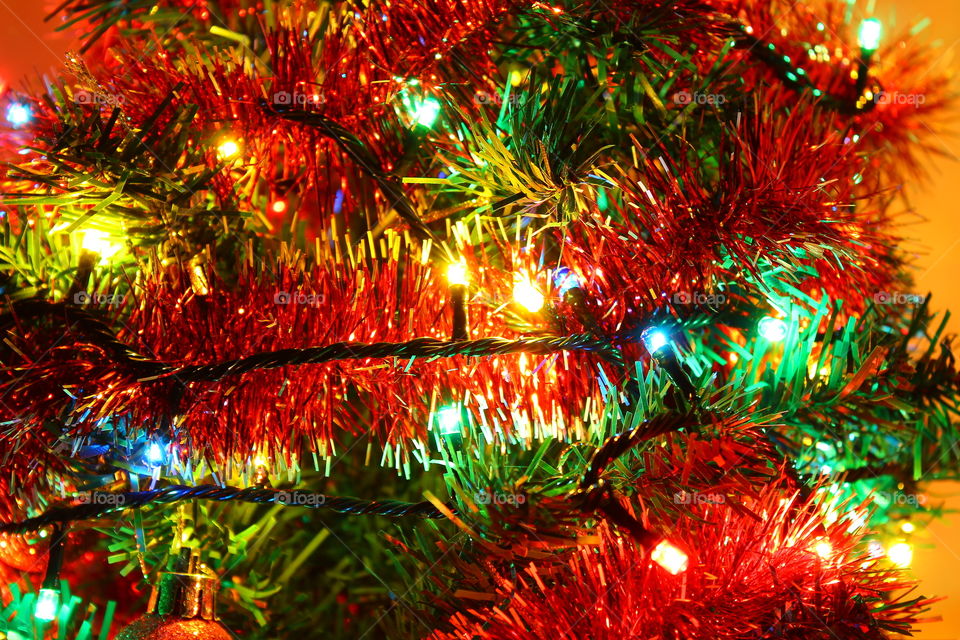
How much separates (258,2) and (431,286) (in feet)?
1.06

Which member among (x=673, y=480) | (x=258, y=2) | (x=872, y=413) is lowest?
(x=673, y=480)

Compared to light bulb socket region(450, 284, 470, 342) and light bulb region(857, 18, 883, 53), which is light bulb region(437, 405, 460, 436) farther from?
light bulb region(857, 18, 883, 53)

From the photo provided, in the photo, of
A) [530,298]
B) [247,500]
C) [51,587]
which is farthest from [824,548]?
[51,587]

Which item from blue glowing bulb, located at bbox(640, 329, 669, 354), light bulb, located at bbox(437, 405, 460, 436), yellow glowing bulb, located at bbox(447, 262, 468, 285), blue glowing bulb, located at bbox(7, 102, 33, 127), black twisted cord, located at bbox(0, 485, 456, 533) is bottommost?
black twisted cord, located at bbox(0, 485, 456, 533)

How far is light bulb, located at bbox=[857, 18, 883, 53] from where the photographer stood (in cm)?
63

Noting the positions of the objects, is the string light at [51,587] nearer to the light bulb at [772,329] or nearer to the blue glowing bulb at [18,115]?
the blue glowing bulb at [18,115]

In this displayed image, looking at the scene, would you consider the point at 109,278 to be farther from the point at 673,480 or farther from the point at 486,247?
the point at 673,480

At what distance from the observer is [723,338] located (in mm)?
505

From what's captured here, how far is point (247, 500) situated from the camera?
410mm

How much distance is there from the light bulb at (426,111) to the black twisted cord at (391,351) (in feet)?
0.53

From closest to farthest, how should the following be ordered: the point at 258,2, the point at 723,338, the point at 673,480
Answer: the point at 673,480 → the point at 723,338 → the point at 258,2

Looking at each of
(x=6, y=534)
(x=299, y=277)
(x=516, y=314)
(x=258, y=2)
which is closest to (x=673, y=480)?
(x=516, y=314)

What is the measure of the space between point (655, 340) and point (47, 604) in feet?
1.15

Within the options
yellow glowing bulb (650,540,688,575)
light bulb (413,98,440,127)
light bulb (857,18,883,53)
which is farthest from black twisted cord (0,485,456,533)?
light bulb (857,18,883,53)
